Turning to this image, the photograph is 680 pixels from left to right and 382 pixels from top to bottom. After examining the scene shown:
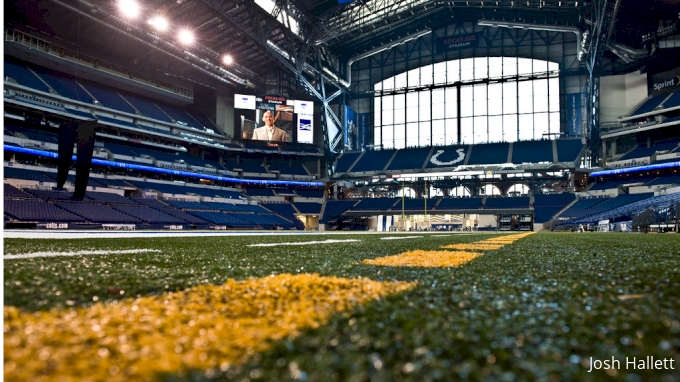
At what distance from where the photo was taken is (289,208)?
36938 millimetres

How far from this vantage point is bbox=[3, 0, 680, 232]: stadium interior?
24734 millimetres

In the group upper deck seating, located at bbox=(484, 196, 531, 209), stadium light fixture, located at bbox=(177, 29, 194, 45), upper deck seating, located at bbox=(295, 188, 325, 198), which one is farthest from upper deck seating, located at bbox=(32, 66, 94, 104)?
upper deck seating, located at bbox=(484, 196, 531, 209)

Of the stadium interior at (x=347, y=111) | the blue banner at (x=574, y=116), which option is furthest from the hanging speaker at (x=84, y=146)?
the blue banner at (x=574, y=116)

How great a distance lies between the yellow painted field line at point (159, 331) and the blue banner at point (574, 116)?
129 feet

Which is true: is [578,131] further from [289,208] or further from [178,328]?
[178,328]

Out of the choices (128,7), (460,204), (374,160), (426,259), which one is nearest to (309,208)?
(374,160)

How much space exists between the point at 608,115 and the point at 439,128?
13865mm

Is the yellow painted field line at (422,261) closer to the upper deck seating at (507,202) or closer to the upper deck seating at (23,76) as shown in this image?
the upper deck seating at (23,76)

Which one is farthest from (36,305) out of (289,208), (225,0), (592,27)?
(289,208)

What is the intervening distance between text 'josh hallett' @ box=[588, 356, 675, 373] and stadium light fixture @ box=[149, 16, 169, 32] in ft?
87.7

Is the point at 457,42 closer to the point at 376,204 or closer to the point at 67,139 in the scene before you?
the point at 376,204

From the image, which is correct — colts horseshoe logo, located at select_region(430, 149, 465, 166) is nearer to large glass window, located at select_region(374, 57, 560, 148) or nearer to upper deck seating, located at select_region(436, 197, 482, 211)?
large glass window, located at select_region(374, 57, 560, 148)

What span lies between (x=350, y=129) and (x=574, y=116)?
20.0 m

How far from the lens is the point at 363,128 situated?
4209 cm
